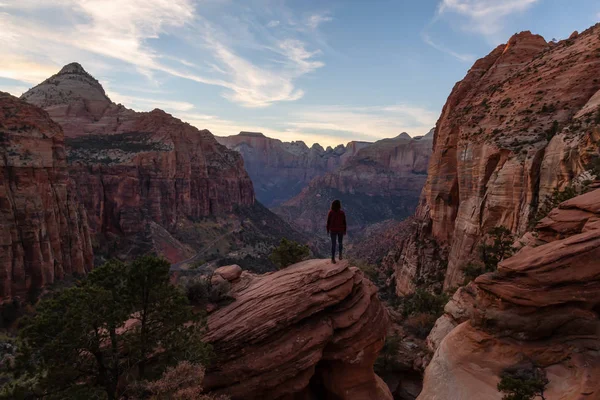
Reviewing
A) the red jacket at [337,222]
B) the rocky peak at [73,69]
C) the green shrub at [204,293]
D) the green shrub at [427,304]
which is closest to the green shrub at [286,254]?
the green shrub at [204,293]

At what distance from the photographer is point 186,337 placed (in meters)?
11.5

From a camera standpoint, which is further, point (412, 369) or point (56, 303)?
point (412, 369)

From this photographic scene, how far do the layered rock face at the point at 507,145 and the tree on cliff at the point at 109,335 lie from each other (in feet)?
71.3

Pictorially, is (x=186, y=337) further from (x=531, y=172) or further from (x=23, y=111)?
(x=23, y=111)

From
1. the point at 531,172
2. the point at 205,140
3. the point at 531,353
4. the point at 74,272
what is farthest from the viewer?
the point at 205,140

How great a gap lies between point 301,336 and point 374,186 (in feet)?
571

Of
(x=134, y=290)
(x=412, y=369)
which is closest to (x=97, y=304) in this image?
(x=134, y=290)

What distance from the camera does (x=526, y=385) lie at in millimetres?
8102

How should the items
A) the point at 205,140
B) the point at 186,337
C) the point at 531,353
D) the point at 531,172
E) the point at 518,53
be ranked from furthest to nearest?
1. the point at 205,140
2. the point at 518,53
3. the point at 531,172
4. the point at 186,337
5. the point at 531,353

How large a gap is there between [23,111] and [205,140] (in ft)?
192

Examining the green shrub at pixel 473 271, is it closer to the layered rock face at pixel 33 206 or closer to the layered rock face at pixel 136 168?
the layered rock face at pixel 33 206

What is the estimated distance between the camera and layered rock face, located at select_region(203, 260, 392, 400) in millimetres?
12148

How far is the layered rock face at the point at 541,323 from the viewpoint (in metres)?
9.06

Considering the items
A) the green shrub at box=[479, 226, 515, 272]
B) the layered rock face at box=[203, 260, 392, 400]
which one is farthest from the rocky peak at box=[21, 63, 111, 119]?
the green shrub at box=[479, 226, 515, 272]
